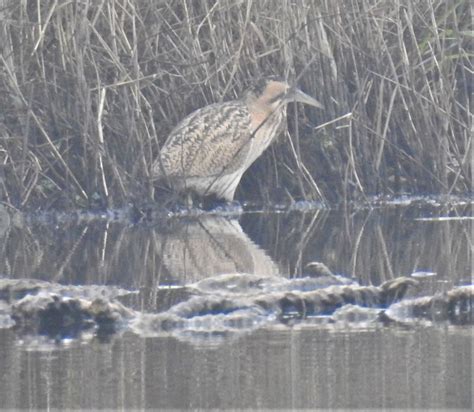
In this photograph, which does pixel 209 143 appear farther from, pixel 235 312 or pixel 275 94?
pixel 235 312

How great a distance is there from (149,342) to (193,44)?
19.5 ft

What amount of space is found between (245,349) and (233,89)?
22.5ft

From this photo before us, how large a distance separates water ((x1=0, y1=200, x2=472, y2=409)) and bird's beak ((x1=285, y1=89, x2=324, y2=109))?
2.71 metres

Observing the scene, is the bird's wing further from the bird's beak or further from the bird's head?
the bird's beak

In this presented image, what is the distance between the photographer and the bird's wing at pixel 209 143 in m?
10.6

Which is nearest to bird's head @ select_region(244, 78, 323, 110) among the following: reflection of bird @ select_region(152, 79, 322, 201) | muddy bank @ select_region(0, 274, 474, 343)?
reflection of bird @ select_region(152, 79, 322, 201)

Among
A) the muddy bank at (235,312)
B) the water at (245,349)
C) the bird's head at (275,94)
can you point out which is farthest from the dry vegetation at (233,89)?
the muddy bank at (235,312)

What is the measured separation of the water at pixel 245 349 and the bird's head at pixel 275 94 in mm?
2744

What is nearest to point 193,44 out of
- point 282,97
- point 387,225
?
point 282,97

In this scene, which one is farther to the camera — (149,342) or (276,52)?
(276,52)

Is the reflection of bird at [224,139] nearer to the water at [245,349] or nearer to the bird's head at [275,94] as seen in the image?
the bird's head at [275,94]

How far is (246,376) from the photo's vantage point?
14.7 feet

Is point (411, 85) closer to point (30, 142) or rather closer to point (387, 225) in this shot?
point (387, 225)

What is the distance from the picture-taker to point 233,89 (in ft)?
38.3
